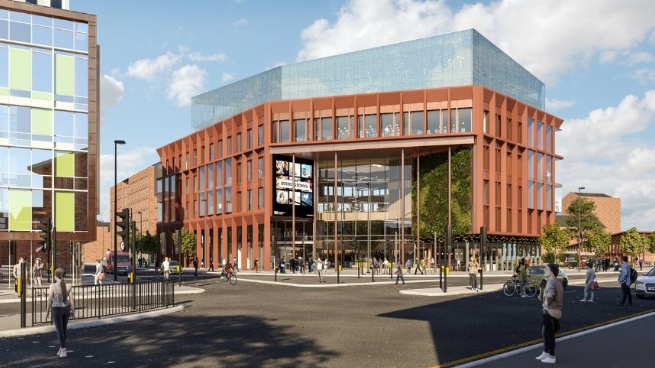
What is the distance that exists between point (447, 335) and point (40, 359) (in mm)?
8949

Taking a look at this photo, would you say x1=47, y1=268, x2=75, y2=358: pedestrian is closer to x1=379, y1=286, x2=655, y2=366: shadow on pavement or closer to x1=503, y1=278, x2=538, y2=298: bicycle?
x1=379, y1=286, x2=655, y2=366: shadow on pavement

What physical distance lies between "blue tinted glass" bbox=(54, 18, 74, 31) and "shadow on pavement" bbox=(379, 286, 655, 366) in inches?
1319

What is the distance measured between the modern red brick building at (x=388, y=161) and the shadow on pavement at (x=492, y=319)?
3919cm

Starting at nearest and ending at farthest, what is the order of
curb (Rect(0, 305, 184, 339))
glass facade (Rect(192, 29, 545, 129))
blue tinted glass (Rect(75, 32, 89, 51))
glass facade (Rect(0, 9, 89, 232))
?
curb (Rect(0, 305, 184, 339)) < glass facade (Rect(0, 9, 89, 232)) < blue tinted glass (Rect(75, 32, 89, 51)) < glass facade (Rect(192, 29, 545, 129))

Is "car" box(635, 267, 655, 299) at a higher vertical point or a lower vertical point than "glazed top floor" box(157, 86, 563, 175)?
lower

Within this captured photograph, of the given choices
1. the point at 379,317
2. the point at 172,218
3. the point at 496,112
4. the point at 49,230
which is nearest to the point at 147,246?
the point at 172,218

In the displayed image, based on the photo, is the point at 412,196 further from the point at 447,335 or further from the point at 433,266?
the point at 447,335

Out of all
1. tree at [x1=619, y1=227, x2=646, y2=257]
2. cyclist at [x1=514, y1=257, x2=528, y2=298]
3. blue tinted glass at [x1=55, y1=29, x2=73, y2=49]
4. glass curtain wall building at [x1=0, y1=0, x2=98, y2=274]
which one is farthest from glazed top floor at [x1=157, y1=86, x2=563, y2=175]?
tree at [x1=619, y1=227, x2=646, y2=257]

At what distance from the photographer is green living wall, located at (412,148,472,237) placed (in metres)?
68.4

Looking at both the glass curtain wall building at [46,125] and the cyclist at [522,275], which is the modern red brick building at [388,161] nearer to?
the glass curtain wall building at [46,125]

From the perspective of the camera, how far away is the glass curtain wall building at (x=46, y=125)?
147ft

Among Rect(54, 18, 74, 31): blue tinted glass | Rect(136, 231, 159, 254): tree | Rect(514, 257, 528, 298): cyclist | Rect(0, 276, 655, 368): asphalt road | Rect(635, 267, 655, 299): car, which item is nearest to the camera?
Rect(0, 276, 655, 368): asphalt road

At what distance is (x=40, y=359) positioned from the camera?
1301 centimetres

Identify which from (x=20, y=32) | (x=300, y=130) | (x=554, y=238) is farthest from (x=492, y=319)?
(x=300, y=130)
